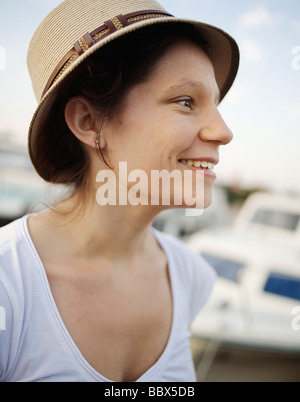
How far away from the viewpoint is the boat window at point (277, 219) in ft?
20.4

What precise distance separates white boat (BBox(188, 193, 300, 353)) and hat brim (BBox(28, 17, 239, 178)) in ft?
11.4

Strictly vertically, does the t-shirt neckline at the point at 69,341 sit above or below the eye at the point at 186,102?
below

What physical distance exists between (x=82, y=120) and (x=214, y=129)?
0.54 meters

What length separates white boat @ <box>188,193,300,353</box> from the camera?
4.34 m

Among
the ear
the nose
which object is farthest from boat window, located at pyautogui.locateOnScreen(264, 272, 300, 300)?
the ear

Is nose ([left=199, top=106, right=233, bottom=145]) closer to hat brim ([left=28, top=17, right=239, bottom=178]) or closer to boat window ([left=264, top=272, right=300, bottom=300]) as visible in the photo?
hat brim ([left=28, top=17, right=239, bottom=178])

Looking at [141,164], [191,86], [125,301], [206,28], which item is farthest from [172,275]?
[206,28]

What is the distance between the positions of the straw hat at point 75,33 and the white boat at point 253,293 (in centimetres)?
384

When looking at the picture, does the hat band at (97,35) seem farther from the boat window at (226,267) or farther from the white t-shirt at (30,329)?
the boat window at (226,267)

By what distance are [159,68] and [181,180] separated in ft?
1.41

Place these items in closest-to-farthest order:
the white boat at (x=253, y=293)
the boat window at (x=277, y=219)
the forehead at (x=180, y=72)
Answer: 1. the forehead at (x=180, y=72)
2. the white boat at (x=253, y=293)
3. the boat window at (x=277, y=219)

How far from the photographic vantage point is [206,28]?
1358 millimetres

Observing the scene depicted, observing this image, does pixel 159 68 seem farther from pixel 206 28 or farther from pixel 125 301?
pixel 125 301

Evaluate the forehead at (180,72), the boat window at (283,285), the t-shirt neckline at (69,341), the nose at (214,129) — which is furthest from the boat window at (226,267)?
the forehead at (180,72)
